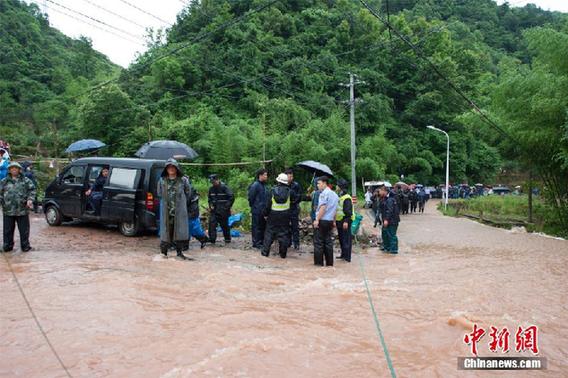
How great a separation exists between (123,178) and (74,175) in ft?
5.50

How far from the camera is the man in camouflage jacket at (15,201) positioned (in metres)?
7.73

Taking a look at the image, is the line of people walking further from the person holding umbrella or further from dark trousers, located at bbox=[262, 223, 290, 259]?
the person holding umbrella

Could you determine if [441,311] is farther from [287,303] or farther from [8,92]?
[8,92]

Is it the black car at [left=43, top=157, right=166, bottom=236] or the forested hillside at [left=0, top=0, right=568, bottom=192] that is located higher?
the forested hillside at [left=0, top=0, right=568, bottom=192]

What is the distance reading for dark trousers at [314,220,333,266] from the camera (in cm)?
822

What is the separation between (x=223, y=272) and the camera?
7301 millimetres

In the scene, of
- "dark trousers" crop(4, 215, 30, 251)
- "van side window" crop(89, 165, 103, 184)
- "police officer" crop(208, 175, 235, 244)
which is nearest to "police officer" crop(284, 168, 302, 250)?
"police officer" crop(208, 175, 235, 244)

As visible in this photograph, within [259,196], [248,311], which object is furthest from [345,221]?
[248,311]

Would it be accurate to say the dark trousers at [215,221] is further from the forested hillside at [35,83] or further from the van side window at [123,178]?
the forested hillside at [35,83]

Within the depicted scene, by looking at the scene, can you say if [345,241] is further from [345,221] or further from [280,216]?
[280,216]

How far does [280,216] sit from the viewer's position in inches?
342

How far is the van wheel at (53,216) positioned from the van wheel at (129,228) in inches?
68.0

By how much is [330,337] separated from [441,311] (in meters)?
1.79

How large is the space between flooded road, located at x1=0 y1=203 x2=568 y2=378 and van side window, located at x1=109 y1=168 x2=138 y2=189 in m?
1.19
